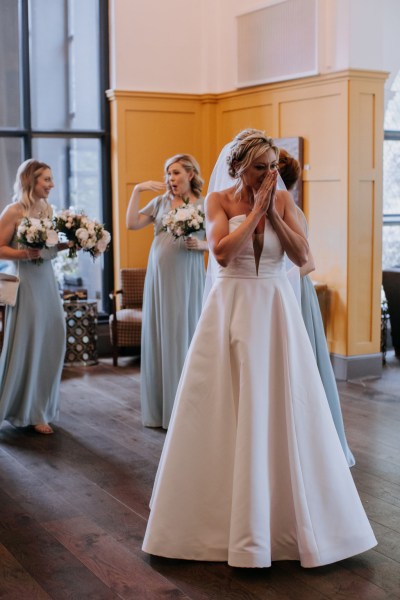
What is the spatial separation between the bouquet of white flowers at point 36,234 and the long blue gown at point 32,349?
0.57 feet

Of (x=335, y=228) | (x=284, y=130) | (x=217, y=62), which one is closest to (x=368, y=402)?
(x=335, y=228)

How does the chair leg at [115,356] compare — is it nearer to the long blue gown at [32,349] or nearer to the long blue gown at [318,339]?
the long blue gown at [32,349]

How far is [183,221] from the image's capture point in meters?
5.72

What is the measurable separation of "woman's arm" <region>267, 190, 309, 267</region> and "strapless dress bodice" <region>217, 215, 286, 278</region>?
4cm

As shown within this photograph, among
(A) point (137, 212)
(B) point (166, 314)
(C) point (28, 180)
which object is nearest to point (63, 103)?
(A) point (137, 212)

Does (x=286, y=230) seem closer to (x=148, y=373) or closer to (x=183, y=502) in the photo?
(x=183, y=502)

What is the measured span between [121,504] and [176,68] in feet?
17.7

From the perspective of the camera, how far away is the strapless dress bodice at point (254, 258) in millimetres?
3771

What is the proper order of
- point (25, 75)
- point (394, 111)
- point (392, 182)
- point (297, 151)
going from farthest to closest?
1. point (392, 182)
2. point (394, 111)
3. point (25, 75)
4. point (297, 151)

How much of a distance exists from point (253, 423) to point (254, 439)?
0.07 metres

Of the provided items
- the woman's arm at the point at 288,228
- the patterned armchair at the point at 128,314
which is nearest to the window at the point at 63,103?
the patterned armchair at the point at 128,314

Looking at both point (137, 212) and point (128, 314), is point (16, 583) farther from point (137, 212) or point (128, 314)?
point (128, 314)

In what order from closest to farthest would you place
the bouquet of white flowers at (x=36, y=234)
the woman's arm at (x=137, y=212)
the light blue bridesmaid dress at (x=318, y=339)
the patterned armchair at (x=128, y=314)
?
the light blue bridesmaid dress at (x=318, y=339) < the bouquet of white flowers at (x=36, y=234) < the woman's arm at (x=137, y=212) < the patterned armchair at (x=128, y=314)

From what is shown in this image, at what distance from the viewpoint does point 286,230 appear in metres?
3.74
